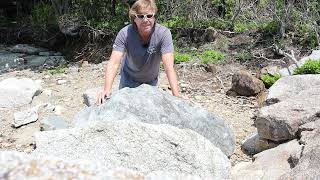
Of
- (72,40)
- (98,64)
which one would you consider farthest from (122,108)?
(72,40)

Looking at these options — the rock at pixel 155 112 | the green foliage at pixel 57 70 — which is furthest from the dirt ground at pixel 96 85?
the rock at pixel 155 112

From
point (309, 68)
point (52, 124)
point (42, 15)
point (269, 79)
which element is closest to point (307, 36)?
point (269, 79)

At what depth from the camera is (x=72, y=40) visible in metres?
13.0

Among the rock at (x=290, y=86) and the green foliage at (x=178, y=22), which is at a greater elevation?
the rock at (x=290, y=86)

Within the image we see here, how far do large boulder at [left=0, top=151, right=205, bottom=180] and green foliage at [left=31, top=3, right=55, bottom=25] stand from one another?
12449mm

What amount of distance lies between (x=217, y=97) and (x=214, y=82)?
0.85 m

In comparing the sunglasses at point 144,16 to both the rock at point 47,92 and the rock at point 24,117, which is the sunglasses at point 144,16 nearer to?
the rock at point 24,117

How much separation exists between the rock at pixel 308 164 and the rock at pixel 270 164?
0.86ft

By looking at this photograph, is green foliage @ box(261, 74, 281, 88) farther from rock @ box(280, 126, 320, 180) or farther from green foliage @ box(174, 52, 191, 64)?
rock @ box(280, 126, 320, 180)

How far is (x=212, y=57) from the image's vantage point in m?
9.61

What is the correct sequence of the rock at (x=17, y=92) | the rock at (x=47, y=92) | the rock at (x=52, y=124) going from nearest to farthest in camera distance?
the rock at (x=52, y=124), the rock at (x=17, y=92), the rock at (x=47, y=92)

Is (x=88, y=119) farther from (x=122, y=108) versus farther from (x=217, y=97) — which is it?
(x=217, y=97)

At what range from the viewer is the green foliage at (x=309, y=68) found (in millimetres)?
7133

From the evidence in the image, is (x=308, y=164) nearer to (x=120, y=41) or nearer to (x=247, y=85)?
(x=120, y=41)
